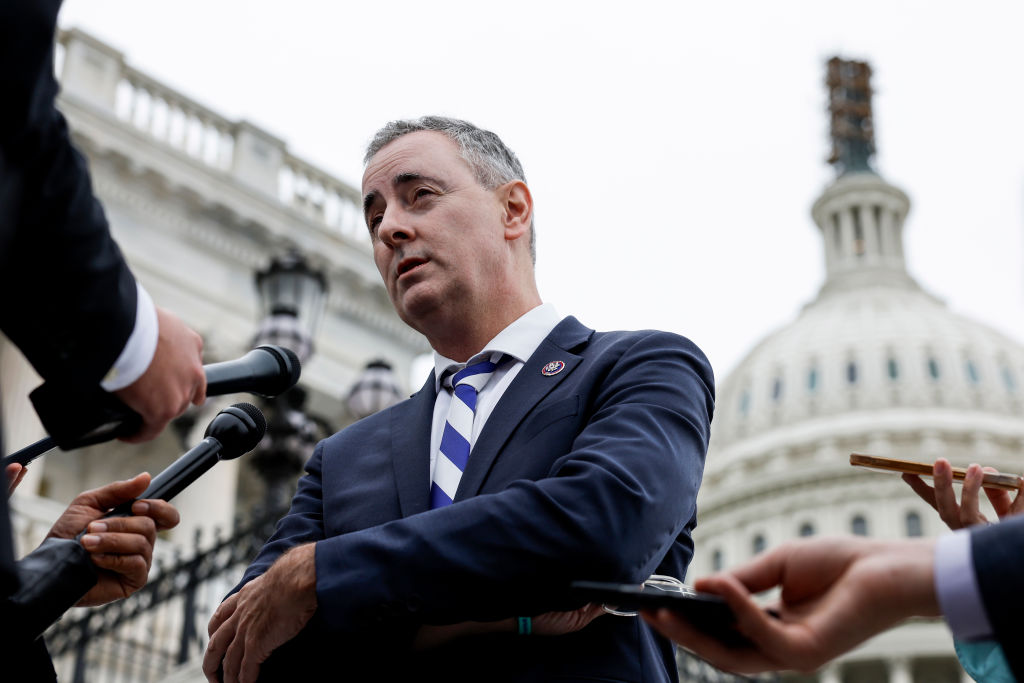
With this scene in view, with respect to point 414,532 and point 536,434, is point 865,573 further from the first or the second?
point 536,434

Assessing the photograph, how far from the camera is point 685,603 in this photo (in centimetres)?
215

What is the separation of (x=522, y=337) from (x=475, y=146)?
61cm

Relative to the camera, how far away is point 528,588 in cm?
282

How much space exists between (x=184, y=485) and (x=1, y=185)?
113cm

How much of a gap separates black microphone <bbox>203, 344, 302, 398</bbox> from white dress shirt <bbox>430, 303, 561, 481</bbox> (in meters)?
0.56

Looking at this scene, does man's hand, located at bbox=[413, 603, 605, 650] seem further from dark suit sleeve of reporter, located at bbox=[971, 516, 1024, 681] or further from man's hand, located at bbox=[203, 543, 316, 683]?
dark suit sleeve of reporter, located at bbox=[971, 516, 1024, 681]

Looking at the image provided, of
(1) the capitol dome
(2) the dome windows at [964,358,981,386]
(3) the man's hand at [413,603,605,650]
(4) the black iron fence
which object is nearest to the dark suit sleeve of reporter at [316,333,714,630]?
(3) the man's hand at [413,603,605,650]

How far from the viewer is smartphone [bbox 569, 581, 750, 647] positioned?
214 cm

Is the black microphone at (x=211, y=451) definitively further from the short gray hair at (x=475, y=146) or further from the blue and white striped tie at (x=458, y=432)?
the short gray hair at (x=475, y=146)

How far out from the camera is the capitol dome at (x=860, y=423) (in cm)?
8662

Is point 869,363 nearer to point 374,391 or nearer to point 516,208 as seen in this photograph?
point 374,391

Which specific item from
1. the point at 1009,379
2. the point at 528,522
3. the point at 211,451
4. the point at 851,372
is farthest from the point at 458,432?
the point at 1009,379

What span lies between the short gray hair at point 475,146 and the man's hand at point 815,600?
1.89 meters

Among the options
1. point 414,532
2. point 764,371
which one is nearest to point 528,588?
point 414,532
